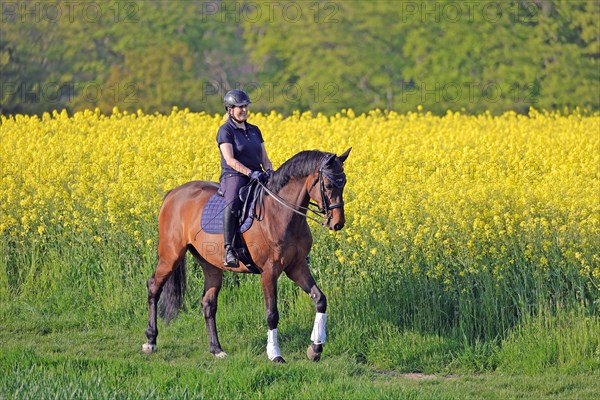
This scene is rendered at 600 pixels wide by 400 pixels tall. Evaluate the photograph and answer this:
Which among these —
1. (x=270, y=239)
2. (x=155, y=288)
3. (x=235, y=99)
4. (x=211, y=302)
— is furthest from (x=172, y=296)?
(x=235, y=99)

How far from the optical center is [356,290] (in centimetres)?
1196

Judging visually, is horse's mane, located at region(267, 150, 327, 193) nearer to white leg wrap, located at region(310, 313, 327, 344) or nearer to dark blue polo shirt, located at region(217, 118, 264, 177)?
dark blue polo shirt, located at region(217, 118, 264, 177)

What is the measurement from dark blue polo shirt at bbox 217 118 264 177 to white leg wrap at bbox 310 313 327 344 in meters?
1.49

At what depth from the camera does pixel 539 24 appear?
35969mm

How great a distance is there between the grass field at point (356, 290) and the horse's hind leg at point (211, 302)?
203mm

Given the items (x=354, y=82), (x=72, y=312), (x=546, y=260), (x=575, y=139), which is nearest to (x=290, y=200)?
(x=546, y=260)

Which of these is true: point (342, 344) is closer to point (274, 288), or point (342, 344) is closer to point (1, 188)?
point (274, 288)

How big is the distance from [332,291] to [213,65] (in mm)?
25835

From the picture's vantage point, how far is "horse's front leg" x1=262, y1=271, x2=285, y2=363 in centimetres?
1034

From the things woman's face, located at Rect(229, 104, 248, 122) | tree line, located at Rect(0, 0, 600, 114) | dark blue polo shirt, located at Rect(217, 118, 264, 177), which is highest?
tree line, located at Rect(0, 0, 600, 114)

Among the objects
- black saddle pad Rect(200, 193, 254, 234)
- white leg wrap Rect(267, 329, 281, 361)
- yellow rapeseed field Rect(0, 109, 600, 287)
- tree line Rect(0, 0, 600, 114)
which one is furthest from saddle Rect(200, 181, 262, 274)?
tree line Rect(0, 0, 600, 114)

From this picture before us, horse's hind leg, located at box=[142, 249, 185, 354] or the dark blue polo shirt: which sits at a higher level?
the dark blue polo shirt

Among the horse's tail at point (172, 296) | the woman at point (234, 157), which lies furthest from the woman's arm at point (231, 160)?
the horse's tail at point (172, 296)

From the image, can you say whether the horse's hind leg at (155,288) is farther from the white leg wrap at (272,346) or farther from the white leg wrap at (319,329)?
the white leg wrap at (319,329)
